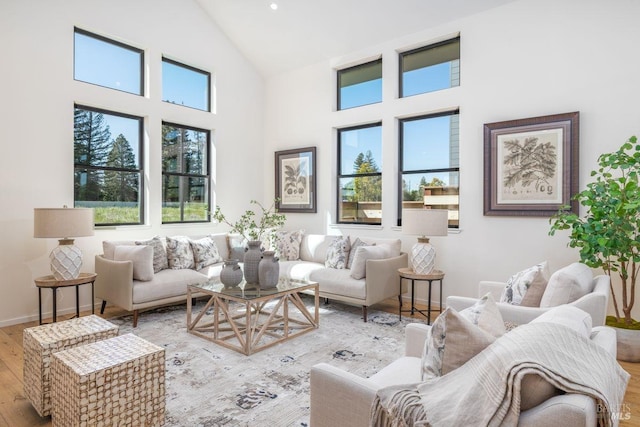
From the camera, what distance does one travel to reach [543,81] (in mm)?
3986

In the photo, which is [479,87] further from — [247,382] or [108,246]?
[108,246]

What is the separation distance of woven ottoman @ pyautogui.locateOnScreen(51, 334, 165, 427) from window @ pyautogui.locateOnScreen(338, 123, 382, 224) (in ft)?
12.5

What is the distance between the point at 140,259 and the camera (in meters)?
3.94

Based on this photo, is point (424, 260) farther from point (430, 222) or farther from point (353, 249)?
point (353, 249)

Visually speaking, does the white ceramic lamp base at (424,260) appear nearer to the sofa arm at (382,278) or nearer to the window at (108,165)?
the sofa arm at (382,278)

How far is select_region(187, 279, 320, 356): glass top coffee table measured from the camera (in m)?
3.18

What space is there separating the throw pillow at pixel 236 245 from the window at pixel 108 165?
3.98 feet

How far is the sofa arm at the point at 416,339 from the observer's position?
1943 mm

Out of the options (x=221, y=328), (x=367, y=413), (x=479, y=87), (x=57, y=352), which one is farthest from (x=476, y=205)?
(x=57, y=352)

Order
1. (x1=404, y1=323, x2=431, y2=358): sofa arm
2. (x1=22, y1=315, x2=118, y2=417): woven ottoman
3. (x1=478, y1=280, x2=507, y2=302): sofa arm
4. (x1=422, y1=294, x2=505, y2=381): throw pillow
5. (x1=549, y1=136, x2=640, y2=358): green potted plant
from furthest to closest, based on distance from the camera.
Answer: (x1=478, y1=280, x2=507, y2=302): sofa arm → (x1=549, y1=136, x2=640, y2=358): green potted plant → (x1=22, y1=315, x2=118, y2=417): woven ottoman → (x1=404, y1=323, x2=431, y2=358): sofa arm → (x1=422, y1=294, x2=505, y2=381): throw pillow

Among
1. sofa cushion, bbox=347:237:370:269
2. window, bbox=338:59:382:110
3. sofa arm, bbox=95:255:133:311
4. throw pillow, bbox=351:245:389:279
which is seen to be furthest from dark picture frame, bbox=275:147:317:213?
sofa arm, bbox=95:255:133:311

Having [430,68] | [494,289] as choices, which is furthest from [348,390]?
[430,68]

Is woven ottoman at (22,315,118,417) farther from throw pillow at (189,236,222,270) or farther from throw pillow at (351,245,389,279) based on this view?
throw pillow at (351,245,389,279)

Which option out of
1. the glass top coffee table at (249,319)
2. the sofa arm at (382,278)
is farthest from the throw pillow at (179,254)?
the sofa arm at (382,278)
